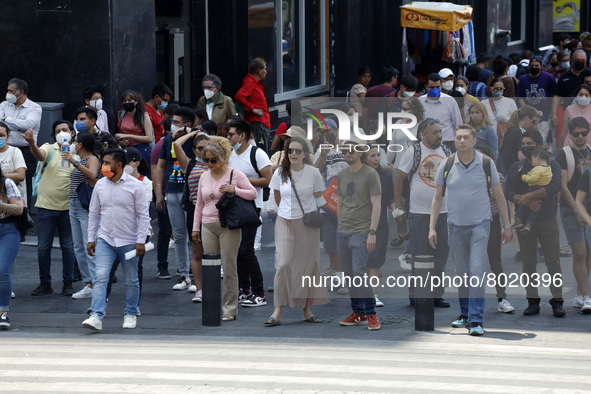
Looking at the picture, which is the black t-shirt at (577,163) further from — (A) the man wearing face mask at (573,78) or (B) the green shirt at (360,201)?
(A) the man wearing face mask at (573,78)

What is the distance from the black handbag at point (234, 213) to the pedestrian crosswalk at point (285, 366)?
1.30m

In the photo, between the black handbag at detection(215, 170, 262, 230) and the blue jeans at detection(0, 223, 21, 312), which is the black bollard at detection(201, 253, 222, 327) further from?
the blue jeans at detection(0, 223, 21, 312)

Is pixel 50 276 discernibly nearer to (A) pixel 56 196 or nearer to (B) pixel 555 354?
(A) pixel 56 196

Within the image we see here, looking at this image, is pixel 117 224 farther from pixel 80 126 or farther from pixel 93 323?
pixel 80 126

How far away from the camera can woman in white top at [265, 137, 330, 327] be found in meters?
10.1

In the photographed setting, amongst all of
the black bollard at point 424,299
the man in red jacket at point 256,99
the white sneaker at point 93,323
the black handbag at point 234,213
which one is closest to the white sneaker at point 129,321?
the white sneaker at point 93,323

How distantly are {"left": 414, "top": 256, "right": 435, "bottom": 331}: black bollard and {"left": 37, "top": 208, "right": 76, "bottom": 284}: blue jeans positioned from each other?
3989mm

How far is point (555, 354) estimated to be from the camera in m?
8.83

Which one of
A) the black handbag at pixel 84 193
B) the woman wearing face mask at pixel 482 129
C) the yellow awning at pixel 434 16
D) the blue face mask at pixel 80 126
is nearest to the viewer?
the black handbag at pixel 84 193

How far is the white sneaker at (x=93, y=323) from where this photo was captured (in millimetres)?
9773

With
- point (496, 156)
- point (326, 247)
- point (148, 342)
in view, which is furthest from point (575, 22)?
point (148, 342)

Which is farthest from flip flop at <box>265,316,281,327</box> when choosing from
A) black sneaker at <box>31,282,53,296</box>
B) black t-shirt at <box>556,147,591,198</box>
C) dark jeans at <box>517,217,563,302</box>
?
black t-shirt at <box>556,147,591,198</box>

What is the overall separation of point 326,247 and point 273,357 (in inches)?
102

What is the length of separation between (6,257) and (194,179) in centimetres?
205
